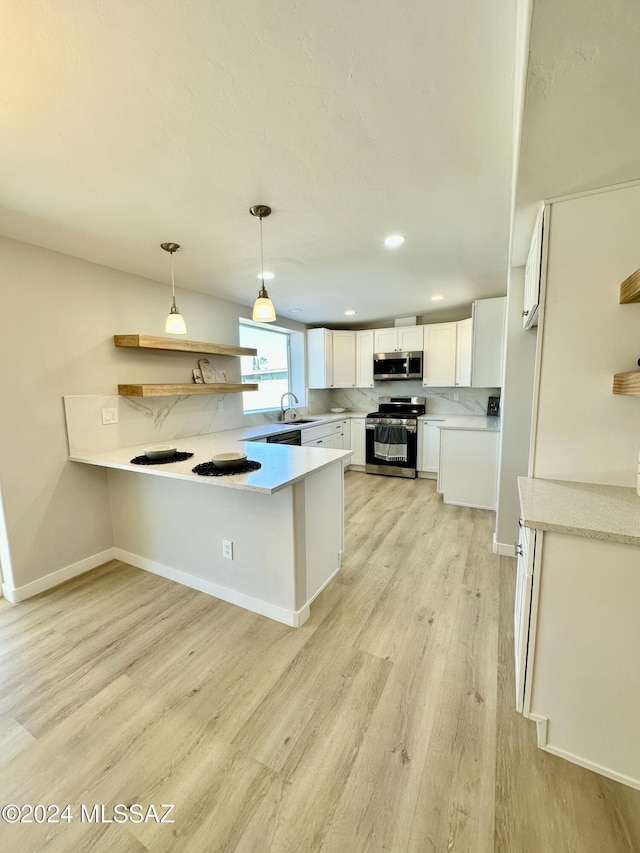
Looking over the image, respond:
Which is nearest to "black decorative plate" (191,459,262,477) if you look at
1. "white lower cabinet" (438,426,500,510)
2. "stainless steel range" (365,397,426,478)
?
"white lower cabinet" (438,426,500,510)

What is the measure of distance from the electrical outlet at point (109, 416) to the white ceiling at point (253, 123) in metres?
1.15

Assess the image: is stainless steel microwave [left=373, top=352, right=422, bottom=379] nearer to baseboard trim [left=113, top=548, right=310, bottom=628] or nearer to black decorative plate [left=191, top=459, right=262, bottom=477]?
black decorative plate [left=191, top=459, right=262, bottom=477]

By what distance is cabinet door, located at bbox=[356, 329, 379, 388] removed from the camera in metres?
5.26

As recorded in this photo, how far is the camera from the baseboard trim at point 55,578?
226 centimetres

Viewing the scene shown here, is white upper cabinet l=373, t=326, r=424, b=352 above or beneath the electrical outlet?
above

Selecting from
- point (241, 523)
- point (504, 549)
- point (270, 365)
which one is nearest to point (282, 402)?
point (270, 365)

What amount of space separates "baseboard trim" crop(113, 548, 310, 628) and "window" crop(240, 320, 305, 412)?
201 centimetres

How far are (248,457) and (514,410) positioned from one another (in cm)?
200

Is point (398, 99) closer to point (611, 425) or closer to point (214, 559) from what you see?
point (611, 425)

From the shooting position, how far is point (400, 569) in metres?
2.52

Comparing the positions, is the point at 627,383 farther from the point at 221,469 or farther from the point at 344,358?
the point at 344,358

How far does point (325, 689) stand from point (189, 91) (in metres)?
2.42

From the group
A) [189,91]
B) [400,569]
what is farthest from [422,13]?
[400,569]

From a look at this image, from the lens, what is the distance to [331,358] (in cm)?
526
